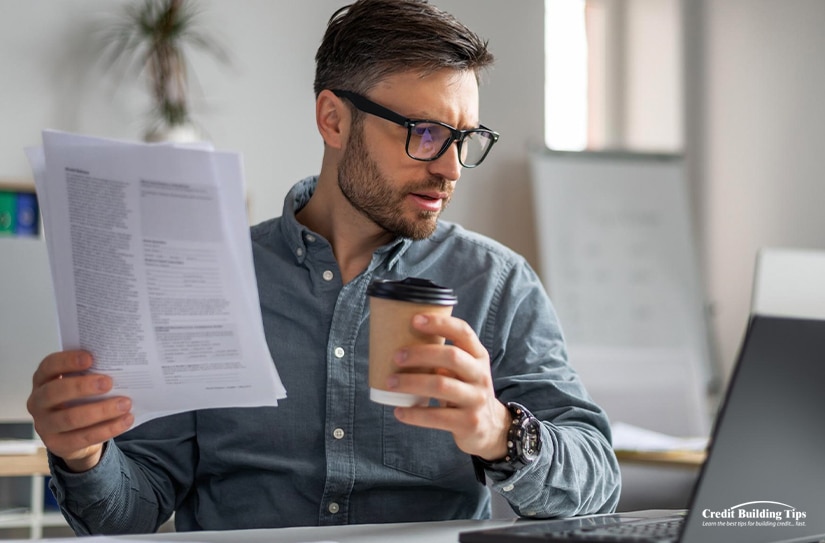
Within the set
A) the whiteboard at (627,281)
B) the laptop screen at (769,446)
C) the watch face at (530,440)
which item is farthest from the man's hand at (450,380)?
the whiteboard at (627,281)

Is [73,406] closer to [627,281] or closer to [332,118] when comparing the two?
[332,118]

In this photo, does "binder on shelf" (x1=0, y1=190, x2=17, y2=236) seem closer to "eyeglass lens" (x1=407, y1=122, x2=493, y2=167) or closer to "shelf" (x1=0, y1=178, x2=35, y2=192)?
"shelf" (x1=0, y1=178, x2=35, y2=192)

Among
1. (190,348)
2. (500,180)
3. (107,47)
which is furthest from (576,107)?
(190,348)

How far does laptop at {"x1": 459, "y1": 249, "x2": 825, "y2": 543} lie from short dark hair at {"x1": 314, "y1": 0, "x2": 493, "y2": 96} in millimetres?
788

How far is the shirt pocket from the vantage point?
154 cm

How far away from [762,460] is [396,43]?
2.94ft

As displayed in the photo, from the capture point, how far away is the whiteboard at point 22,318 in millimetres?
1786

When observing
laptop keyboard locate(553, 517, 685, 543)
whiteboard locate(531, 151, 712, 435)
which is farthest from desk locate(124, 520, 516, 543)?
whiteboard locate(531, 151, 712, 435)

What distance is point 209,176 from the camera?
1.03 m

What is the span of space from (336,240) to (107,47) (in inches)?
110

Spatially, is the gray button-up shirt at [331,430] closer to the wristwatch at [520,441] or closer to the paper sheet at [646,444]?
the wristwatch at [520,441]

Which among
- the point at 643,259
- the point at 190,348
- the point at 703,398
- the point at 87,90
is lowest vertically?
the point at 703,398

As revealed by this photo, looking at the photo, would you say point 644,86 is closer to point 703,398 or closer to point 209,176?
point 703,398

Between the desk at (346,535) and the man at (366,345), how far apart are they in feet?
0.77
